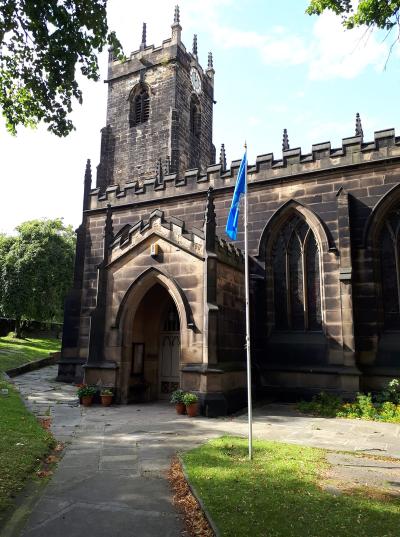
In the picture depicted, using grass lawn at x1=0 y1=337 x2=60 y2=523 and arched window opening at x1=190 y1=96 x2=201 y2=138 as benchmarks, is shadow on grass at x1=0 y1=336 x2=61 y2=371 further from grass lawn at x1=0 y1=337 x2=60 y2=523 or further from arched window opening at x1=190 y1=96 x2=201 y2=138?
arched window opening at x1=190 y1=96 x2=201 y2=138

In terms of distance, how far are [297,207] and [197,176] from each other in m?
4.55

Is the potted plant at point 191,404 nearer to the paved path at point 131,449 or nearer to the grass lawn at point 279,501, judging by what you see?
the paved path at point 131,449

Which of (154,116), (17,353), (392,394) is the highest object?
(154,116)

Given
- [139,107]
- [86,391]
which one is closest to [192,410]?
[86,391]

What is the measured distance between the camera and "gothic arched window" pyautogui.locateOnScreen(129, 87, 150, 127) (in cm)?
2905

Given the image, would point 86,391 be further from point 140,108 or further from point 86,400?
point 140,108

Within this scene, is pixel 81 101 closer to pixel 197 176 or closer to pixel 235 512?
pixel 235 512

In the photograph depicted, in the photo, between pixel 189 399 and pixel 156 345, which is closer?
pixel 189 399

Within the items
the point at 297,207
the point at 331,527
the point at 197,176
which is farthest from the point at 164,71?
the point at 331,527

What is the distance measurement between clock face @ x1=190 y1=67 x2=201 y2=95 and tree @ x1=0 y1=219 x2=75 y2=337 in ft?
51.9

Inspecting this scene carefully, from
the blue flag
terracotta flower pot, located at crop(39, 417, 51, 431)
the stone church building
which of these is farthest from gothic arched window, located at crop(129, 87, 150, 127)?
terracotta flower pot, located at crop(39, 417, 51, 431)

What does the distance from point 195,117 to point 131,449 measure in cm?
2724

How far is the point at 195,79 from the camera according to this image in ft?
102

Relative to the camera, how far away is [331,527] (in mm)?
4520
